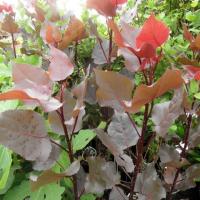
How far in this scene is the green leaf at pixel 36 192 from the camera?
105cm

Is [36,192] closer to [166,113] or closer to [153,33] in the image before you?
[166,113]

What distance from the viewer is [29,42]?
1.63m

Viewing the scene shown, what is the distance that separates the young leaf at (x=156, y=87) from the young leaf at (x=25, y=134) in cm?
23

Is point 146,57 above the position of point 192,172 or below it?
above

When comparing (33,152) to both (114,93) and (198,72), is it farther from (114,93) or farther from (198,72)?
(198,72)

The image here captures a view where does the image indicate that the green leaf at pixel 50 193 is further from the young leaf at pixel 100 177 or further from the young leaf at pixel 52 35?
the young leaf at pixel 52 35

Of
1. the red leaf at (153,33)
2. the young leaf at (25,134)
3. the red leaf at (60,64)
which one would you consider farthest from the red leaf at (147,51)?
the young leaf at (25,134)

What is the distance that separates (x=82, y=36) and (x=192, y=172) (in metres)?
0.53

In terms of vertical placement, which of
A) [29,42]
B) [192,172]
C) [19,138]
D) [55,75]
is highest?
[55,75]

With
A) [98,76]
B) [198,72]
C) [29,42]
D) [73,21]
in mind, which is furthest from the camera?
[29,42]

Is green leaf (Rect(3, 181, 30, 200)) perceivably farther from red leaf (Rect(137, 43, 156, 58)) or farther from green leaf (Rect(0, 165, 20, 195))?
red leaf (Rect(137, 43, 156, 58))

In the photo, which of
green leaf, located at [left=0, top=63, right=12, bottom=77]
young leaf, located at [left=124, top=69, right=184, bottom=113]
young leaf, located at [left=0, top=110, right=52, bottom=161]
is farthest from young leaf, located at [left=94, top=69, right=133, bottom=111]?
green leaf, located at [left=0, top=63, right=12, bottom=77]

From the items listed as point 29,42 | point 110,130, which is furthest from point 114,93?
point 29,42

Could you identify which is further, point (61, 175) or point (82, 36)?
point (82, 36)
